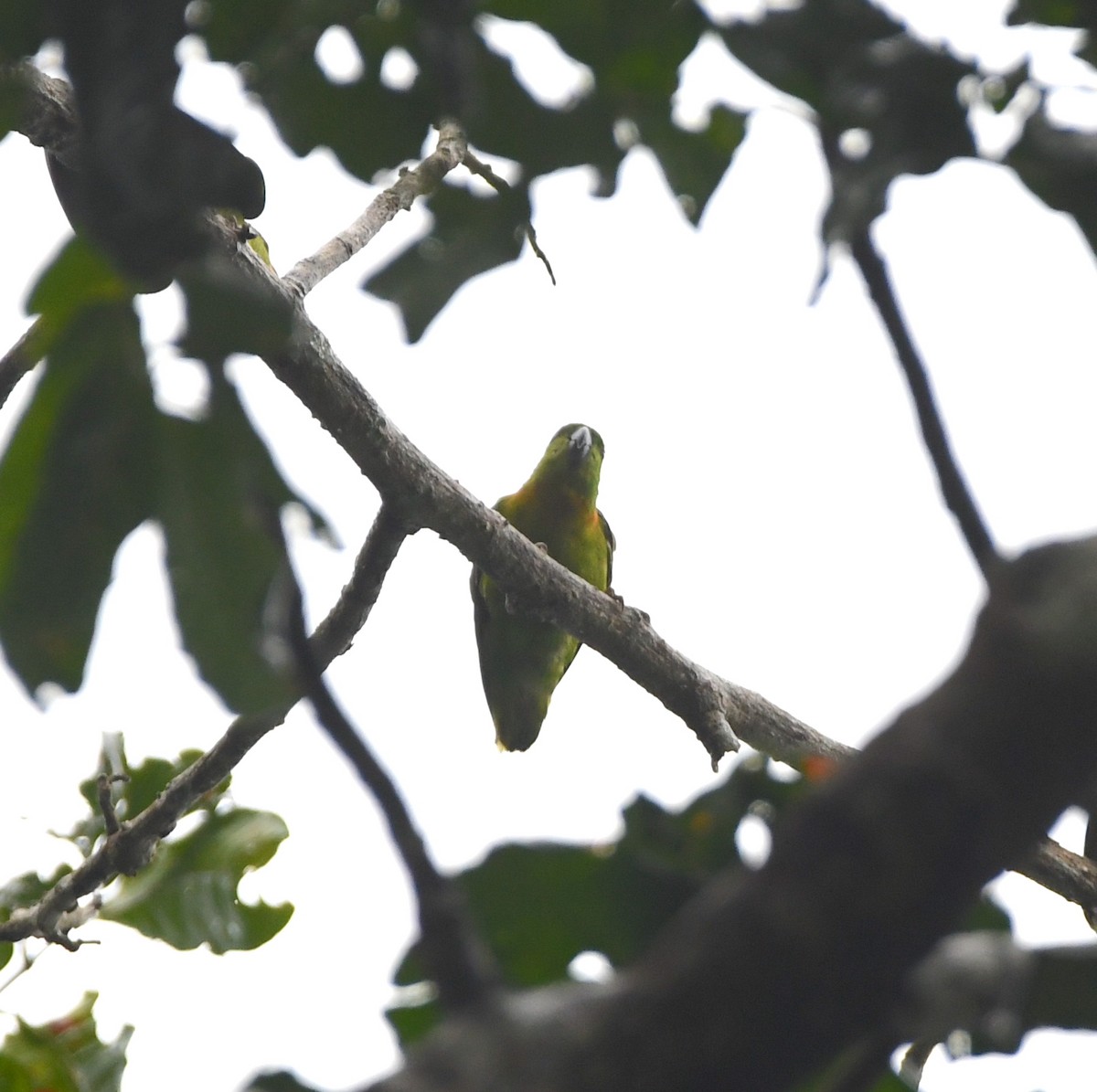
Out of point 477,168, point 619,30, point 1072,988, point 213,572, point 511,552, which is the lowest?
point 1072,988

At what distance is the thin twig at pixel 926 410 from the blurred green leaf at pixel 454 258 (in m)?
0.40

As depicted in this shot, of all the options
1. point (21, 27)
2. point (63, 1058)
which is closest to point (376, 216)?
point (63, 1058)

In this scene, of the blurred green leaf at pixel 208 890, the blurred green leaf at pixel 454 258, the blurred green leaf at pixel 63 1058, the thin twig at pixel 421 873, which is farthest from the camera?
the blurred green leaf at pixel 208 890

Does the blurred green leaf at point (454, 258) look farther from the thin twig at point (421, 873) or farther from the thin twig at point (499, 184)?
the thin twig at point (421, 873)

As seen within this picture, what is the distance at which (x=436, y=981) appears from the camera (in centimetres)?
74

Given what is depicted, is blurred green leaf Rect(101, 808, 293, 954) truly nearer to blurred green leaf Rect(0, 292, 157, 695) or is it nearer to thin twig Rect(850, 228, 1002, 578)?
blurred green leaf Rect(0, 292, 157, 695)

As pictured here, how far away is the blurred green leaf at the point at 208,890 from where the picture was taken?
3.13 m

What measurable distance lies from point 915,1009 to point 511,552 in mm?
2242

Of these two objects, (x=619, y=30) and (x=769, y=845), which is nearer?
(x=769, y=845)

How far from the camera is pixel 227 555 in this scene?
0.95 m

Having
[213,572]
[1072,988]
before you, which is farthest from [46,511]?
[1072,988]

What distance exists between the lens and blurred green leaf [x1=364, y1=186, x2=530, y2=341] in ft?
4.00

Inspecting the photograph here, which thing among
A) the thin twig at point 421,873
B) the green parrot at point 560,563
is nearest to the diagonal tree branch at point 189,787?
the green parrot at point 560,563

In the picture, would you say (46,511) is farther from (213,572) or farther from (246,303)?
(246,303)
